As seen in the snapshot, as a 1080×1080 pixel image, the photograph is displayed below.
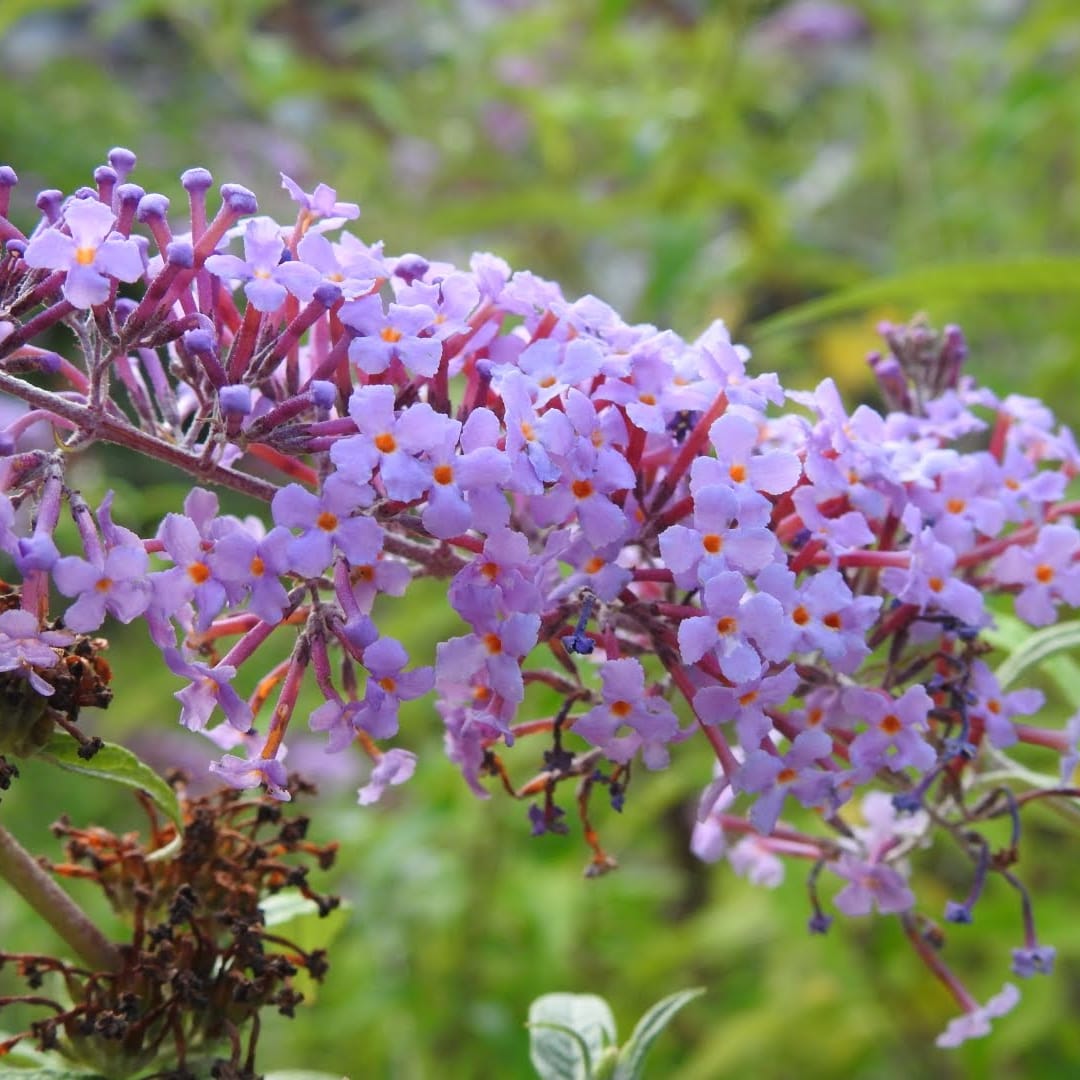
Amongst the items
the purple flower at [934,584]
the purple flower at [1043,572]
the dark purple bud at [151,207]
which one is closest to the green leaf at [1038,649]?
the purple flower at [1043,572]

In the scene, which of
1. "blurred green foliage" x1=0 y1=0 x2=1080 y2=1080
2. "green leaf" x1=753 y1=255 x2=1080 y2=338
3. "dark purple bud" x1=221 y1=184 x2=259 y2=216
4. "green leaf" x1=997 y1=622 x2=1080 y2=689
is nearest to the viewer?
"dark purple bud" x1=221 y1=184 x2=259 y2=216

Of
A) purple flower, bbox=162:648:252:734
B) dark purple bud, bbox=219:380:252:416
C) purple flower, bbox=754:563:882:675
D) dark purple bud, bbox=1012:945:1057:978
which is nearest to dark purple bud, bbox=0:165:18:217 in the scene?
dark purple bud, bbox=219:380:252:416

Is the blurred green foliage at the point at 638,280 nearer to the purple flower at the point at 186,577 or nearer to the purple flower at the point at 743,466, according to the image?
the purple flower at the point at 743,466

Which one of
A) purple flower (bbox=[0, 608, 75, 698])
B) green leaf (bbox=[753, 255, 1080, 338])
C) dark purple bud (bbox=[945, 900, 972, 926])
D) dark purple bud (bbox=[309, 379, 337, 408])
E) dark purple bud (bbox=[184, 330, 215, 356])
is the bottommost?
dark purple bud (bbox=[945, 900, 972, 926])

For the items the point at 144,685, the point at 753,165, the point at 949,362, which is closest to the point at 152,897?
the point at 949,362

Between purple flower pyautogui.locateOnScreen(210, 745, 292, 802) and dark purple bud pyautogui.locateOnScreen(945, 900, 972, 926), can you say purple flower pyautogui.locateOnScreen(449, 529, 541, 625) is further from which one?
dark purple bud pyautogui.locateOnScreen(945, 900, 972, 926)

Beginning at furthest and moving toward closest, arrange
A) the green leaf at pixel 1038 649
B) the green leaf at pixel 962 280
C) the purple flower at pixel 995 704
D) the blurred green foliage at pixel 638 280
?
the blurred green foliage at pixel 638 280 → the green leaf at pixel 962 280 → the green leaf at pixel 1038 649 → the purple flower at pixel 995 704

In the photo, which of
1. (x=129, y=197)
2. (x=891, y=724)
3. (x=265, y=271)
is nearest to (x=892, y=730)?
(x=891, y=724)
